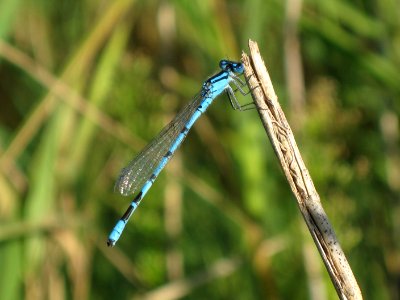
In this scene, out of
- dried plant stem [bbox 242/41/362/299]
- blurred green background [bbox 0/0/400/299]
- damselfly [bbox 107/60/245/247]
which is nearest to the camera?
dried plant stem [bbox 242/41/362/299]

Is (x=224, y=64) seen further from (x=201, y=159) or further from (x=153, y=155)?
(x=201, y=159)

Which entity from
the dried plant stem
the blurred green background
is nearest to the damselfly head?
the blurred green background

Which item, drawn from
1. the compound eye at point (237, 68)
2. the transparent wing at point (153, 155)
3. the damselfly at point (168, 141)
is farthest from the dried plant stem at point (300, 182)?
the transparent wing at point (153, 155)

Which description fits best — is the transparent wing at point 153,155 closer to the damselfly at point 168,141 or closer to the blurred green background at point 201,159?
the damselfly at point 168,141

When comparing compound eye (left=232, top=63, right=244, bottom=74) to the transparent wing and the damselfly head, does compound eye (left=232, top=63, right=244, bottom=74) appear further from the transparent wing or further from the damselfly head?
the transparent wing

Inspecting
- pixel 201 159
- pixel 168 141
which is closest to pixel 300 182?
pixel 168 141

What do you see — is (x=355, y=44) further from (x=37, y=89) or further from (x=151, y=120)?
(x=37, y=89)
